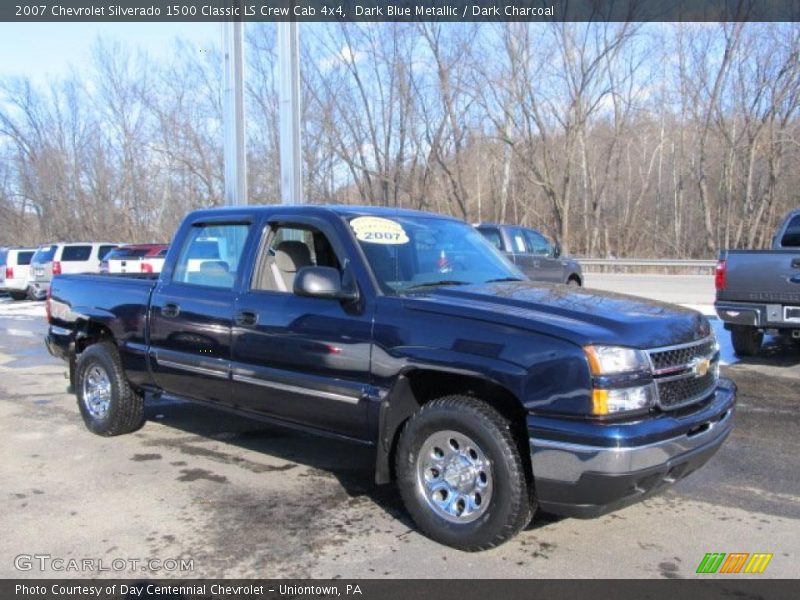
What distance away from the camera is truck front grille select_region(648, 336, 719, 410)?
348cm

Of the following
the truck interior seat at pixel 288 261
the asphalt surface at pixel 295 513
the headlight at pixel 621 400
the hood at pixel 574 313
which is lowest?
the asphalt surface at pixel 295 513

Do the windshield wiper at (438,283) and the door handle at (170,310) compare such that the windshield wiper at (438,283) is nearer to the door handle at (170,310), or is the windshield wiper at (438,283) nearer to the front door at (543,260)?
the door handle at (170,310)

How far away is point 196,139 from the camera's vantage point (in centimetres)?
4034

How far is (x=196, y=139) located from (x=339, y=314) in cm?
3904

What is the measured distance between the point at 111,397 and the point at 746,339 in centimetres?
795

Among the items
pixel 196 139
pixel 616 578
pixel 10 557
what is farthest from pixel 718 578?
pixel 196 139

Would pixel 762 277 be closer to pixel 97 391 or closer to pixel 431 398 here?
pixel 431 398

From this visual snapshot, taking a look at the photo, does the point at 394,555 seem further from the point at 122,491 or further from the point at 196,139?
the point at 196,139

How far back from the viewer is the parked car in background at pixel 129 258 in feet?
63.2

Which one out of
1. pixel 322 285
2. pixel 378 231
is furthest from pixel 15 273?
pixel 322 285

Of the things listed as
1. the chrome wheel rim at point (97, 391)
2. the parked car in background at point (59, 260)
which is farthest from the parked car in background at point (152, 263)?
the chrome wheel rim at point (97, 391)

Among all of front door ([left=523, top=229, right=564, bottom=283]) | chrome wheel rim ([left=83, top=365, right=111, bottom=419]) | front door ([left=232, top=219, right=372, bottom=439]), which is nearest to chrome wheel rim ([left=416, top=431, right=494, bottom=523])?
front door ([left=232, top=219, right=372, bottom=439])

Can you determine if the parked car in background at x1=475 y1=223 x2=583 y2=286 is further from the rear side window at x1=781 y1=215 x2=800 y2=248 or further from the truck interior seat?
the truck interior seat

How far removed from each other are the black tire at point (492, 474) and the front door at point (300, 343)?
1.32 ft
